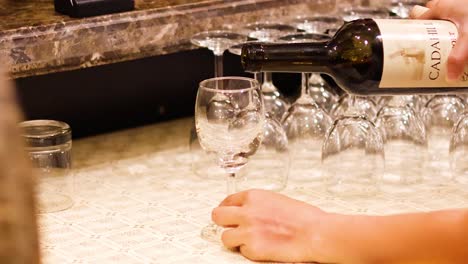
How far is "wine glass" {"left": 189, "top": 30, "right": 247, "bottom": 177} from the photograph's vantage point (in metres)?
1.84

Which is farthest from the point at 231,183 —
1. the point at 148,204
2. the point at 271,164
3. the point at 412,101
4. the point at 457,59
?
the point at 412,101

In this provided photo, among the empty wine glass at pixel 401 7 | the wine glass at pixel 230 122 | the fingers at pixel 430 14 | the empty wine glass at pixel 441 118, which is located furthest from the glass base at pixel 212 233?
the empty wine glass at pixel 401 7

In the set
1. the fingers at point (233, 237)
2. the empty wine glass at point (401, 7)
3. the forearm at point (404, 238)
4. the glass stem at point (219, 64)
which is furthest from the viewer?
the empty wine glass at point (401, 7)

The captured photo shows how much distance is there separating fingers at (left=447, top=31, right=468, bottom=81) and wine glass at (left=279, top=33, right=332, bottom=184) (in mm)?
449

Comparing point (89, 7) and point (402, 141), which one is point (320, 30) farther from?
point (89, 7)

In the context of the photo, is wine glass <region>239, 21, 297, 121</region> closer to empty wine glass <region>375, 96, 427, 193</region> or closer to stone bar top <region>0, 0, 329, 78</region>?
stone bar top <region>0, 0, 329, 78</region>

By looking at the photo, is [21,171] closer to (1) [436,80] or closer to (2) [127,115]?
(1) [436,80]

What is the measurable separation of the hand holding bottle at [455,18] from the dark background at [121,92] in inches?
32.2

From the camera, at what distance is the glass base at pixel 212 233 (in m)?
1.48

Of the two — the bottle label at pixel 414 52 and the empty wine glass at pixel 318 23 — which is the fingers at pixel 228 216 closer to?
the bottle label at pixel 414 52

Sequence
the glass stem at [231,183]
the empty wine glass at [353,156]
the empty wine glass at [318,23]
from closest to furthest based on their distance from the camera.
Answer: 1. the glass stem at [231,183]
2. the empty wine glass at [353,156]
3. the empty wine glass at [318,23]

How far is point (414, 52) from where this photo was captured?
146cm

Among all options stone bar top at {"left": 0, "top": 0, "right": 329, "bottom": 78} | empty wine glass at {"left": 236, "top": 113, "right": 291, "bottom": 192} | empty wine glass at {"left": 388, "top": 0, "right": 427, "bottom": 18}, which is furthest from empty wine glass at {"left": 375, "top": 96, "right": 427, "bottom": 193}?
stone bar top at {"left": 0, "top": 0, "right": 329, "bottom": 78}

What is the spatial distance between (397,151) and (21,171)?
65.0 inches
